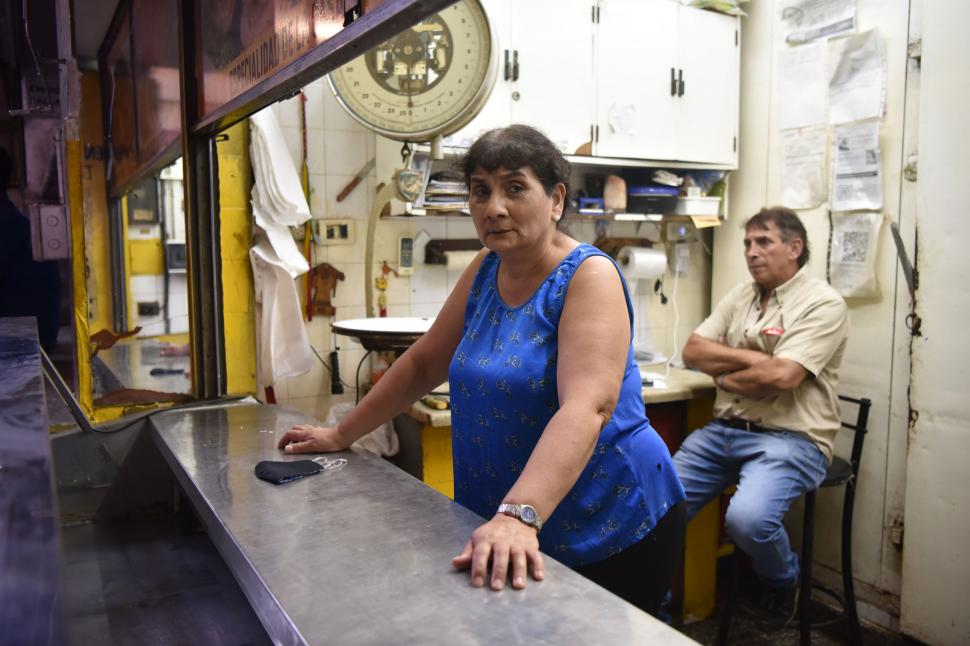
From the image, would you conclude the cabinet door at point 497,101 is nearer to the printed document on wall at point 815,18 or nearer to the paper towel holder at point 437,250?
the paper towel holder at point 437,250

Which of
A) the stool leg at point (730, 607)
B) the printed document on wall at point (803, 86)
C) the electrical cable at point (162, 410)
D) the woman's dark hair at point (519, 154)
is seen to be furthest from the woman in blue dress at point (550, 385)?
the printed document on wall at point (803, 86)

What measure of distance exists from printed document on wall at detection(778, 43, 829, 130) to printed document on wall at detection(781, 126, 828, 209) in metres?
0.05

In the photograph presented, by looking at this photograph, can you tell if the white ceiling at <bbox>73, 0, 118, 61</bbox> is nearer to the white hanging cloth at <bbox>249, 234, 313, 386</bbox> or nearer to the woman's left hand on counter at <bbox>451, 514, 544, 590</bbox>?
the white hanging cloth at <bbox>249, 234, 313, 386</bbox>

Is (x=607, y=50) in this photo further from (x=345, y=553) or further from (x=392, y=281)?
(x=345, y=553)

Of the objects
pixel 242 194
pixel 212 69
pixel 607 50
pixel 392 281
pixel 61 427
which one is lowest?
pixel 61 427

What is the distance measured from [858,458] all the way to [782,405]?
412 millimetres

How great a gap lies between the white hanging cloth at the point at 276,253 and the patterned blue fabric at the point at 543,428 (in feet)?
4.70

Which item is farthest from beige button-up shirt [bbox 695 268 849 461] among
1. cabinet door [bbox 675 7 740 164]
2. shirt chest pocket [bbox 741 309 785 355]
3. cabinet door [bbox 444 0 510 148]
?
cabinet door [bbox 444 0 510 148]

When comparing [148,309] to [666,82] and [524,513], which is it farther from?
[524,513]

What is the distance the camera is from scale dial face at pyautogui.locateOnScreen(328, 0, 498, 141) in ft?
7.96

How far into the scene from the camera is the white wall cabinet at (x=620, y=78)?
310 centimetres

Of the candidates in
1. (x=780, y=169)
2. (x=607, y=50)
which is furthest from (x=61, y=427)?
(x=780, y=169)

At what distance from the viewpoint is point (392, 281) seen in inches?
129

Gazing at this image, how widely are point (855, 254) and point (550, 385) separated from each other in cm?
236
